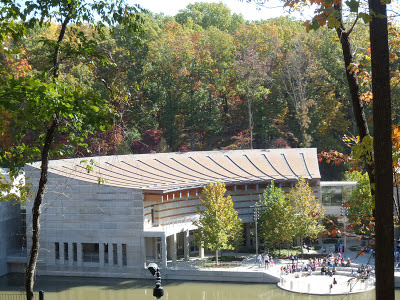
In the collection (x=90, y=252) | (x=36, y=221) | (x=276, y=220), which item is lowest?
(x=90, y=252)

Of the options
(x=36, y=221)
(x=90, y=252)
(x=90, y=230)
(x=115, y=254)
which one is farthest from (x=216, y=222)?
(x=36, y=221)

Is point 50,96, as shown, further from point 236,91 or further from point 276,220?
point 236,91

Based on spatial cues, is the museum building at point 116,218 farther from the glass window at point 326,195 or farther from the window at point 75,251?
the glass window at point 326,195

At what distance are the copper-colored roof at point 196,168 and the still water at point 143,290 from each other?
6127 millimetres

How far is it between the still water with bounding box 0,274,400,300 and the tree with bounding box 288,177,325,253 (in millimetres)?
6562

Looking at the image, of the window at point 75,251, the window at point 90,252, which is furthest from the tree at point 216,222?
the window at point 75,251

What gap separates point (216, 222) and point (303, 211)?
6.18 m

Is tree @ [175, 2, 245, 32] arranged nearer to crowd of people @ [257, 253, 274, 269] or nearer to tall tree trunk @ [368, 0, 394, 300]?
crowd of people @ [257, 253, 274, 269]

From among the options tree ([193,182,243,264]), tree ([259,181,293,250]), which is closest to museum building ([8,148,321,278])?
tree ([193,182,243,264])

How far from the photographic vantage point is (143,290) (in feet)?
116

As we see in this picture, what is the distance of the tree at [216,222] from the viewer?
3941cm

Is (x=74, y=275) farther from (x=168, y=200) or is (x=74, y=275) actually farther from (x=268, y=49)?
(x=268, y=49)

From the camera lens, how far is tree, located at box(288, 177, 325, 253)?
41.1 m

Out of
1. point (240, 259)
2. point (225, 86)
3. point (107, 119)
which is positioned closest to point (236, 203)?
point (240, 259)
